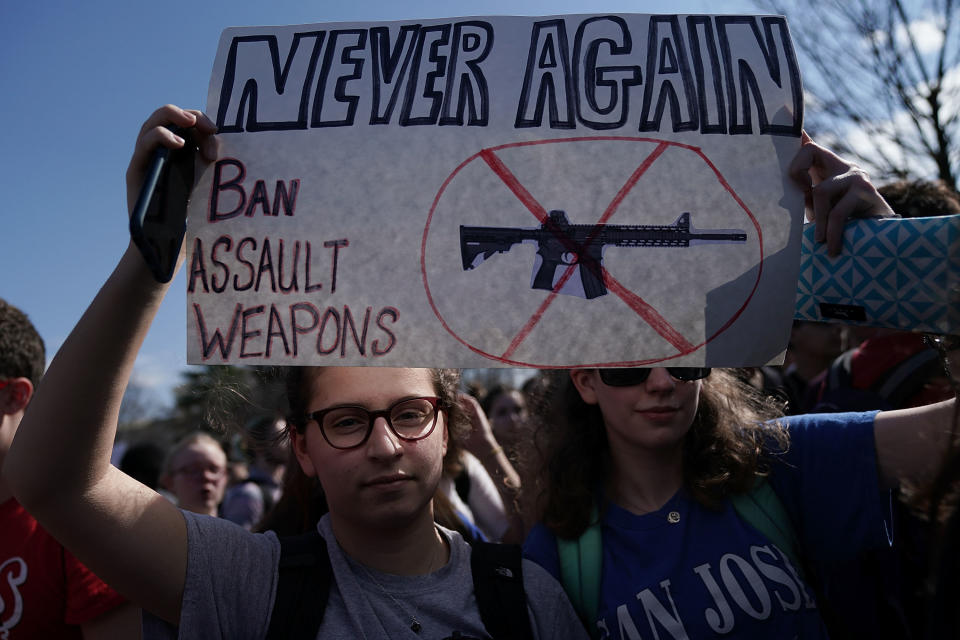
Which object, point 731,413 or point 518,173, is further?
point 731,413

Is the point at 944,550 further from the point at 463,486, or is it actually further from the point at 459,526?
the point at 463,486

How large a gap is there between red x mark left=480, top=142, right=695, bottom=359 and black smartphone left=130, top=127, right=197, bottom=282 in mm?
574

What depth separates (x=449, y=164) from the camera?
1344 millimetres

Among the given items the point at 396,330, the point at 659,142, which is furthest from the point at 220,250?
the point at 659,142

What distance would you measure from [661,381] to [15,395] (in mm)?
2025

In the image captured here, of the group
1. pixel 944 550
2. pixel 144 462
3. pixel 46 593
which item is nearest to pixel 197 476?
pixel 144 462

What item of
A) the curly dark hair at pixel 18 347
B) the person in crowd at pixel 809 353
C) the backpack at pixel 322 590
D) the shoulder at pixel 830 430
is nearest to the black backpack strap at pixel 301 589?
the backpack at pixel 322 590

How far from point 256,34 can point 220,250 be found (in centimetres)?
47

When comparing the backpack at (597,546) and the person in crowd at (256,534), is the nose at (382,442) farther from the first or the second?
the backpack at (597,546)

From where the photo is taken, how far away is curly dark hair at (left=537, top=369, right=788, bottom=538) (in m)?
1.74

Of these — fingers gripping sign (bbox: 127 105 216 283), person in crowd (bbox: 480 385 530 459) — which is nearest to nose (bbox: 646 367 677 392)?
fingers gripping sign (bbox: 127 105 216 283)

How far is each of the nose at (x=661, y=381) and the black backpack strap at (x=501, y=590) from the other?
541mm

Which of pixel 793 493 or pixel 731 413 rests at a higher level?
pixel 731 413

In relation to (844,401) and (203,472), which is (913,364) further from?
(203,472)
